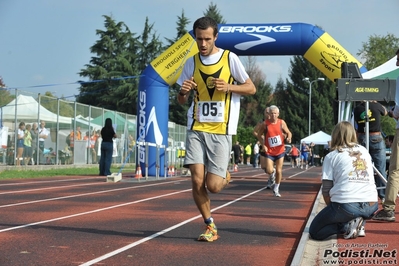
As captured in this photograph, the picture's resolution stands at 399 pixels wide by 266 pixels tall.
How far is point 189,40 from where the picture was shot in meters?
21.8

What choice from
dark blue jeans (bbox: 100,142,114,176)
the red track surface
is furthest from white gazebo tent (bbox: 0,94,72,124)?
the red track surface

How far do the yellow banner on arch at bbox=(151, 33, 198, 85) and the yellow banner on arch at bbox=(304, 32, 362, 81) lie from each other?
3484 mm

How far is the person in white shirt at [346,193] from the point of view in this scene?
7.30 m

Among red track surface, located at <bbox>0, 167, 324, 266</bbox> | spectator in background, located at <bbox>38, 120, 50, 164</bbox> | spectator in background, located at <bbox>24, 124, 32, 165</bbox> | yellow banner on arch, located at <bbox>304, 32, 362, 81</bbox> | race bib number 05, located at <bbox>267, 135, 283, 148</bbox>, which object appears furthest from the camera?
spectator in background, located at <bbox>38, 120, 50, 164</bbox>

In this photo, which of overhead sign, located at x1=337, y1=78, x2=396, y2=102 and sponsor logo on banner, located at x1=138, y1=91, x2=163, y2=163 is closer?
overhead sign, located at x1=337, y1=78, x2=396, y2=102

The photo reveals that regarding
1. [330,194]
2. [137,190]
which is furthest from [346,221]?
[137,190]

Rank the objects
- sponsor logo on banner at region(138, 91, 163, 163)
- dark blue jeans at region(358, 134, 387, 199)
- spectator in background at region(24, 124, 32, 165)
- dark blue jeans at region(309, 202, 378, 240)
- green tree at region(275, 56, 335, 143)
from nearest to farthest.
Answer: dark blue jeans at region(309, 202, 378, 240)
dark blue jeans at region(358, 134, 387, 199)
sponsor logo on banner at region(138, 91, 163, 163)
spectator in background at region(24, 124, 32, 165)
green tree at region(275, 56, 335, 143)

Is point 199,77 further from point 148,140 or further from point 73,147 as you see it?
point 73,147

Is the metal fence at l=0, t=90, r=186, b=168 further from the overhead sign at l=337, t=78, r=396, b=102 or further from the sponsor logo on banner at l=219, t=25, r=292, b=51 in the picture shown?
the overhead sign at l=337, t=78, r=396, b=102

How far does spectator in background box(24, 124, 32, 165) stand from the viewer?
25.5 metres

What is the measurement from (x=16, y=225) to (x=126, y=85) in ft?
212

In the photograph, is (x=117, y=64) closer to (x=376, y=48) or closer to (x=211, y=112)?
(x=376, y=48)

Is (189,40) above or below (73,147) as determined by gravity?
above

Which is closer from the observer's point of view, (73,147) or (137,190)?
(137,190)
